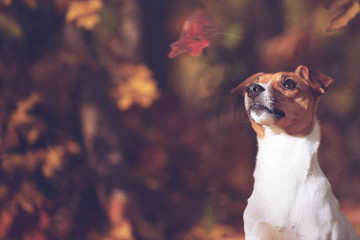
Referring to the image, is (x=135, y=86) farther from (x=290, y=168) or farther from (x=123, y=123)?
(x=290, y=168)

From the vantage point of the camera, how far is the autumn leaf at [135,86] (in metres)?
3.54

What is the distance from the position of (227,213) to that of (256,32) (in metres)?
1.24

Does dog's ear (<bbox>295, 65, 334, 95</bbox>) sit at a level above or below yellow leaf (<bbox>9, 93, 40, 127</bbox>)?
below

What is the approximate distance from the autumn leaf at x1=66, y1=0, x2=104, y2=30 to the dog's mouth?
2132mm

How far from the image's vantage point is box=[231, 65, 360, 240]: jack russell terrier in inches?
67.6

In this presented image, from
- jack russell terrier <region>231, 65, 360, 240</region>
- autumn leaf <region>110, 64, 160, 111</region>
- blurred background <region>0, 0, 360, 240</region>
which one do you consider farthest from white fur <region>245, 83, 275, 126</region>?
autumn leaf <region>110, 64, 160, 111</region>

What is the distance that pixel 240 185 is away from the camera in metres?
3.04

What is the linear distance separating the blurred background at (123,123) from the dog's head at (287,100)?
140cm

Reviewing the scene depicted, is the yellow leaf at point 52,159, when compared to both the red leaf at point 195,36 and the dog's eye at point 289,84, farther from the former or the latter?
the dog's eye at point 289,84

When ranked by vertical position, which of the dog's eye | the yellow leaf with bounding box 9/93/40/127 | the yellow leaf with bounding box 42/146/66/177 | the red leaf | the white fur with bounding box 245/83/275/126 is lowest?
the white fur with bounding box 245/83/275/126

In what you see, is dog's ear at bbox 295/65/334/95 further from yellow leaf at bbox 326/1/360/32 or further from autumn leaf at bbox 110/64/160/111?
autumn leaf at bbox 110/64/160/111

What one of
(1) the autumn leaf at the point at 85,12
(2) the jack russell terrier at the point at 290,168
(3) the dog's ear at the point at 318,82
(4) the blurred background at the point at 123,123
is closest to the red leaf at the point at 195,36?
(2) the jack russell terrier at the point at 290,168

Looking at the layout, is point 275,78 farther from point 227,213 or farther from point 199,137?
point 199,137

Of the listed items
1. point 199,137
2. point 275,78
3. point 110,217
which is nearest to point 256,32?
point 199,137
